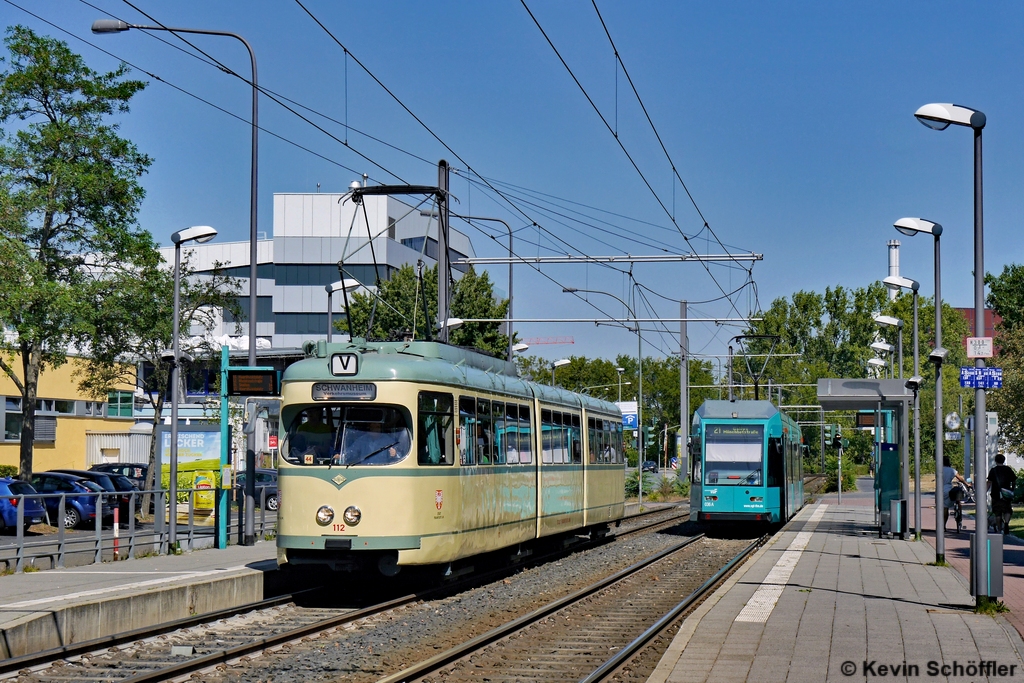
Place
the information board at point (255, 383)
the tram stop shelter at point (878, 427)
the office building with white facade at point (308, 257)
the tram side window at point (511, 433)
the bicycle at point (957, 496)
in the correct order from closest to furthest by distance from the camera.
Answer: the tram side window at point (511, 433)
the information board at point (255, 383)
the tram stop shelter at point (878, 427)
the bicycle at point (957, 496)
the office building with white facade at point (308, 257)

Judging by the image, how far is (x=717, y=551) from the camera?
25062mm

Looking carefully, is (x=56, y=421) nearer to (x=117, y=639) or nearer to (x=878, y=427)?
(x=878, y=427)

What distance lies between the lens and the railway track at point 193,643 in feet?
34.8

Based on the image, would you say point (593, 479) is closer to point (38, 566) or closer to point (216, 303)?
point (38, 566)

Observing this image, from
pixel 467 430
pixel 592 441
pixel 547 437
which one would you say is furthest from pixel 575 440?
pixel 467 430

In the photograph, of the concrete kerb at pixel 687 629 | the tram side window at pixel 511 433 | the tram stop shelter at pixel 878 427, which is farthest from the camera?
the tram stop shelter at pixel 878 427

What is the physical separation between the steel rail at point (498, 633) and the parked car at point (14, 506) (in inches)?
342

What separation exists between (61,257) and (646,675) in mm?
26597

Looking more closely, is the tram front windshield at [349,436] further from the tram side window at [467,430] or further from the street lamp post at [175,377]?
the street lamp post at [175,377]

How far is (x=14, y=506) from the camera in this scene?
87.1ft

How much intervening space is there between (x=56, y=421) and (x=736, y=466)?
38056 mm

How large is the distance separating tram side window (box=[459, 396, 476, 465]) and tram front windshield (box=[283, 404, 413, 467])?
1.25 meters

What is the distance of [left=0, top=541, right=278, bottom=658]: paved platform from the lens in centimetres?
1170

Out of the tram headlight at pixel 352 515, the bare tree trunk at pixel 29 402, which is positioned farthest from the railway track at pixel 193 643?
the bare tree trunk at pixel 29 402
